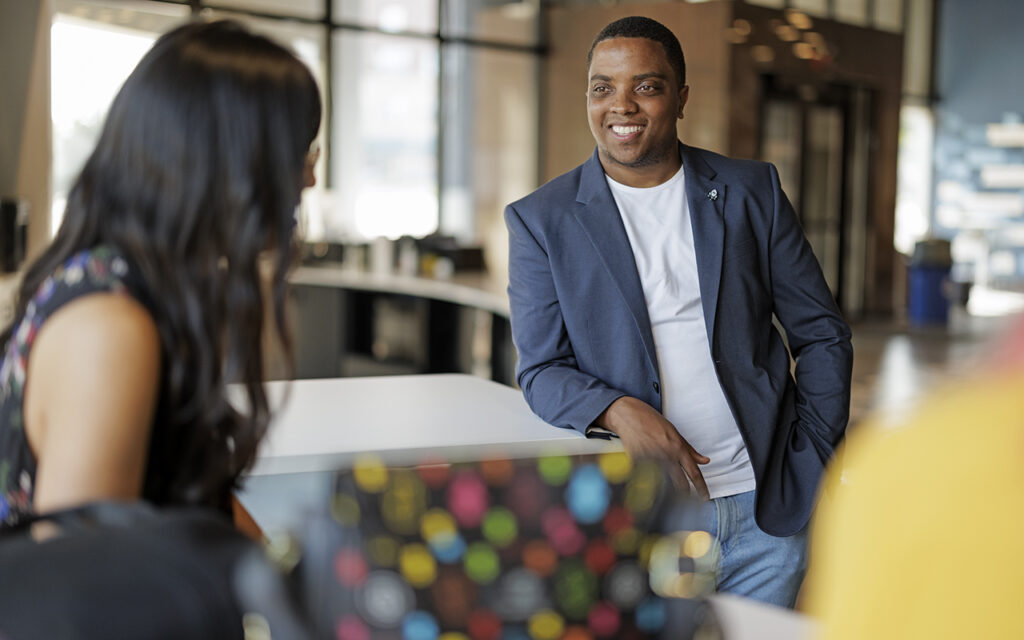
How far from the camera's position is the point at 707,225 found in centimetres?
205

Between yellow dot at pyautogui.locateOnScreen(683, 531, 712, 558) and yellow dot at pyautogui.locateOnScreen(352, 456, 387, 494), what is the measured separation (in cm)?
26

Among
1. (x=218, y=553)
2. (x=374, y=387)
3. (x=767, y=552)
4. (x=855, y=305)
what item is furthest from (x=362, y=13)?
(x=218, y=553)

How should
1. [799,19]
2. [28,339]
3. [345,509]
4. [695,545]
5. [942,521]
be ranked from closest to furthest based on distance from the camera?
[942,521]
[345,509]
[695,545]
[28,339]
[799,19]

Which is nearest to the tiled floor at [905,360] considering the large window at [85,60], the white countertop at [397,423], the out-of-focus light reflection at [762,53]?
the out-of-focus light reflection at [762,53]

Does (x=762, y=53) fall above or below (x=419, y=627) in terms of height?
above

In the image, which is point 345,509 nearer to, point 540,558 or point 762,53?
point 540,558

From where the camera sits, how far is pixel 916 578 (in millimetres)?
568

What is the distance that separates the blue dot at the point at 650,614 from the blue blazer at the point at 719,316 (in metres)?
1.10

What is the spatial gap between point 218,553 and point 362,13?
925 centimetres

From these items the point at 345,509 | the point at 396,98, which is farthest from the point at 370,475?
the point at 396,98

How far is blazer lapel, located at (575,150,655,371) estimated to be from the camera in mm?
1991

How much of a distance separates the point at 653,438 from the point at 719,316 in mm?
306

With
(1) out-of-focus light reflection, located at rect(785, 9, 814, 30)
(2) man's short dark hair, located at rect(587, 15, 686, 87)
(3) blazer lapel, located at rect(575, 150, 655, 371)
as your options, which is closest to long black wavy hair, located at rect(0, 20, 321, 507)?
(3) blazer lapel, located at rect(575, 150, 655, 371)

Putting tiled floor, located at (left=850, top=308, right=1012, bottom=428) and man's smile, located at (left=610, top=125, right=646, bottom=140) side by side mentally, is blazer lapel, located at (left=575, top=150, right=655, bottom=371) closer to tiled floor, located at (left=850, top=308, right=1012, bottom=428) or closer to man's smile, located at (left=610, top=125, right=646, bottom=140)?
man's smile, located at (left=610, top=125, right=646, bottom=140)
